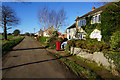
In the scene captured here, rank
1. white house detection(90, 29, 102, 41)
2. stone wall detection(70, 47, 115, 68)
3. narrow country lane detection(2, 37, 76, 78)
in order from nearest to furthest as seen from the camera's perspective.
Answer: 1. narrow country lane detection(2, 37, 76, 78)
2. stone wall detection(70, 47, 115, 68)
3. white house detection(90, 29, 102, 41)

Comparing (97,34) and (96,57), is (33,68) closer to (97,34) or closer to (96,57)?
(96,57)

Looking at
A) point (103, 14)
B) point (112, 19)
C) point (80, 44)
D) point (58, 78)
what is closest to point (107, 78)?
point (58, 78)

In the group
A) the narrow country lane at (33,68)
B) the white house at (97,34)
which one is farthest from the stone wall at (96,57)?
the white house at (97,34)

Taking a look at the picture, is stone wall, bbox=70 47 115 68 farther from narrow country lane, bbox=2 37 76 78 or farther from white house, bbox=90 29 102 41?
white house, bbox=90 29 102 41

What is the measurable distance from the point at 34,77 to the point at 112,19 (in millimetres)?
12233

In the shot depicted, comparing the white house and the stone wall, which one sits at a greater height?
the white house

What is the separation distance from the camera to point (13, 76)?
3.95m

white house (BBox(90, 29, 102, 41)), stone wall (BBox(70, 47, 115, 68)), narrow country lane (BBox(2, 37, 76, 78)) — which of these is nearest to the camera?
narrow country lane (BBox(2, 37, 76, 78))

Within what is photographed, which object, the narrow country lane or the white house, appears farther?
the white house

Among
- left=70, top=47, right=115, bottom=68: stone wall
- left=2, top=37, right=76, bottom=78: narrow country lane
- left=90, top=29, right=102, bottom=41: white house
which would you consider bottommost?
left=2, top=37, right=76, bottom=78: narrow country lane

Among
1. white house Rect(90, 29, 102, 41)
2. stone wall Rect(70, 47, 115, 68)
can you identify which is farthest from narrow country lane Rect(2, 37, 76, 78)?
white house Rect(90, 29, 102, 41)

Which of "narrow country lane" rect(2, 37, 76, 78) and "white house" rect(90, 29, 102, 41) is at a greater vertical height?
"white house" rect(90, 29, 102, 41)

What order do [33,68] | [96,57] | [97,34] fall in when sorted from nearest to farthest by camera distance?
[33,68] → [96,57] → [97,34]

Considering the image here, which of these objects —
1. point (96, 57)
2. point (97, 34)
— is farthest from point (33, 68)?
point (97, 34)
